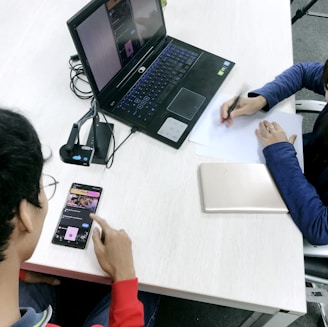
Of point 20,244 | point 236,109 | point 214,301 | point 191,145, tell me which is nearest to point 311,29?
point 236,109

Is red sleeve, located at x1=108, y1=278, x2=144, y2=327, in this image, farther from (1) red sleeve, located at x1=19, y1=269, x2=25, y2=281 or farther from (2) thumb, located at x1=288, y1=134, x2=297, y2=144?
(2) thumb, located at x1=288, y1=134, x2=297, y2=144

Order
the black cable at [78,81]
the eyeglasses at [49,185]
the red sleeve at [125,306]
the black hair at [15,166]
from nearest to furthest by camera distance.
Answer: the black hair at [15,166] → the red sleeve at [125,306] → the eyeglasses at [49,185] → the black cable at [78,81]

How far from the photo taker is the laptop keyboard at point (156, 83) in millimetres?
922

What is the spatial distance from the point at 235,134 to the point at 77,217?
0.47 m

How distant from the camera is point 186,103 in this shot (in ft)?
3.10

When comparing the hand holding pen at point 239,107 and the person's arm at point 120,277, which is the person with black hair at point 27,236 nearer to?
the person's arm at point 120,277

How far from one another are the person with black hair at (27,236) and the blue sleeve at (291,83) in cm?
56

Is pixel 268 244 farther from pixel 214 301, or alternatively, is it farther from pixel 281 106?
pixel 281 106

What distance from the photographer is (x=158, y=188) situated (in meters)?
0.82

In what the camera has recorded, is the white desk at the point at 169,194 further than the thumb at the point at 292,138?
No

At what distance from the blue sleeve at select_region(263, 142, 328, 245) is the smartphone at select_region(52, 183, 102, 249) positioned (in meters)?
0.44

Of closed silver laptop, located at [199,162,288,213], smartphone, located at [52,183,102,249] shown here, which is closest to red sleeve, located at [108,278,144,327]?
smartphone, located at [52,183,102,249]

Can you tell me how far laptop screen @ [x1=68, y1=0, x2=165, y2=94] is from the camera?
75 cm

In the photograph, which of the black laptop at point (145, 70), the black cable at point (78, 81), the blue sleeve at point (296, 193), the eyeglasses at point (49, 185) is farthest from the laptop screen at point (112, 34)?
the blue sleeve at point (296, 193)
